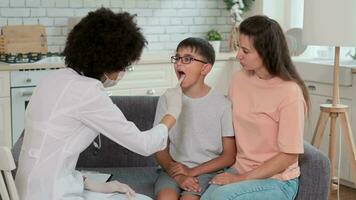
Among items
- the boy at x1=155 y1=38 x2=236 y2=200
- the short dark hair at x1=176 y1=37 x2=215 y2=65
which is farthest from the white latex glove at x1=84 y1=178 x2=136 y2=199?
the short dark hair at x1=176 y1=37 x2=215 y2=65

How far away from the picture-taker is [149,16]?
15.4 feet

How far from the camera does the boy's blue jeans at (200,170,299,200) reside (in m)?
1.97

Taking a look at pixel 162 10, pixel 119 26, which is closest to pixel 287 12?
pixel 162 10

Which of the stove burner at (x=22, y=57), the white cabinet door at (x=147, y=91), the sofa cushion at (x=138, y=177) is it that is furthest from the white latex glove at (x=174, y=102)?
the white cabinet door at (x=147, y=91)

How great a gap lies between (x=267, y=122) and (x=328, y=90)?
185cm

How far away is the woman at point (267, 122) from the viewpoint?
2.02 m

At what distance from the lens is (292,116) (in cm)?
202

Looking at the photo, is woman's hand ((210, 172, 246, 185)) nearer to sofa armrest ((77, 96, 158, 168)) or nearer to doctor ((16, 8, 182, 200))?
doctor ((16, 8, 182, 200))

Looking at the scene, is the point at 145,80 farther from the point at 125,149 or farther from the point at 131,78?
the point at 125,149

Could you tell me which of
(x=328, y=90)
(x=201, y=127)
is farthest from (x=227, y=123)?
(x=328, y=90)

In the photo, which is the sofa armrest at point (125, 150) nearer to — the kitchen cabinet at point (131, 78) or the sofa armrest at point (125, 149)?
the sofa armrest at point (125, 149)

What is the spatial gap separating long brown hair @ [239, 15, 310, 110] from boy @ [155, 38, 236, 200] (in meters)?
0.26

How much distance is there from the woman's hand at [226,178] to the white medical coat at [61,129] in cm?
49

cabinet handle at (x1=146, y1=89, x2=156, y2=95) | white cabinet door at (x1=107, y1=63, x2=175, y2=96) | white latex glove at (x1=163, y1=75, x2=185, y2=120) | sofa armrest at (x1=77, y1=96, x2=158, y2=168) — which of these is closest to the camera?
white latex glove at (x1=163, y1=75, x2=185, y2=120)
